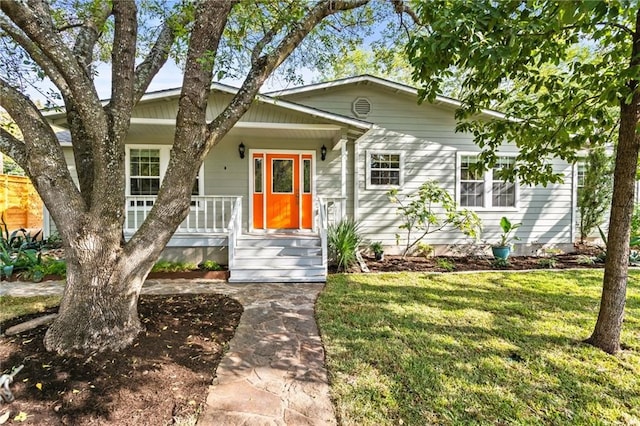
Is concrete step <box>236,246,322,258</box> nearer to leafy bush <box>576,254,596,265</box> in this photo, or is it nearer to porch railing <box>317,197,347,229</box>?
porch railing <box>317,197,347,229</box>

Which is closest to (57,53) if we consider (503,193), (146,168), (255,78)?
(255,78)

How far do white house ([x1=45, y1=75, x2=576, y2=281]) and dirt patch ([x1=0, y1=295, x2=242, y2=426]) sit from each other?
409cm

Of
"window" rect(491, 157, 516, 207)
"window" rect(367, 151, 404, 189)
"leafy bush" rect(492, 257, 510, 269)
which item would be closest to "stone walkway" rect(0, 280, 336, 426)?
"window" rect(367, 151, 404, 189)

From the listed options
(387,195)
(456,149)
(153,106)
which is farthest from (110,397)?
(456,149)

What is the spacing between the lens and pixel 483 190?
8.90 metres

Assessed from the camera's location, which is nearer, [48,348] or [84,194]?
[48,348]

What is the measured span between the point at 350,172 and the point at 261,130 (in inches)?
105

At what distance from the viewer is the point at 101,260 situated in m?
2.90

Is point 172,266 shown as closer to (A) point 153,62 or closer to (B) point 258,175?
(B) point 258,175

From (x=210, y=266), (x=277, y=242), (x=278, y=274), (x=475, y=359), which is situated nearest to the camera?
(x=475, y=359)

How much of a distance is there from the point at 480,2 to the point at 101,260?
153 inches

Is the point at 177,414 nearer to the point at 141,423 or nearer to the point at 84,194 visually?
the point at 141,423

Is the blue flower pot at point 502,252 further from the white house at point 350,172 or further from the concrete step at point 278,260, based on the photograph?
the concrete step at point 278,260

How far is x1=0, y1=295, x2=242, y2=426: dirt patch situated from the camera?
2162 mm
